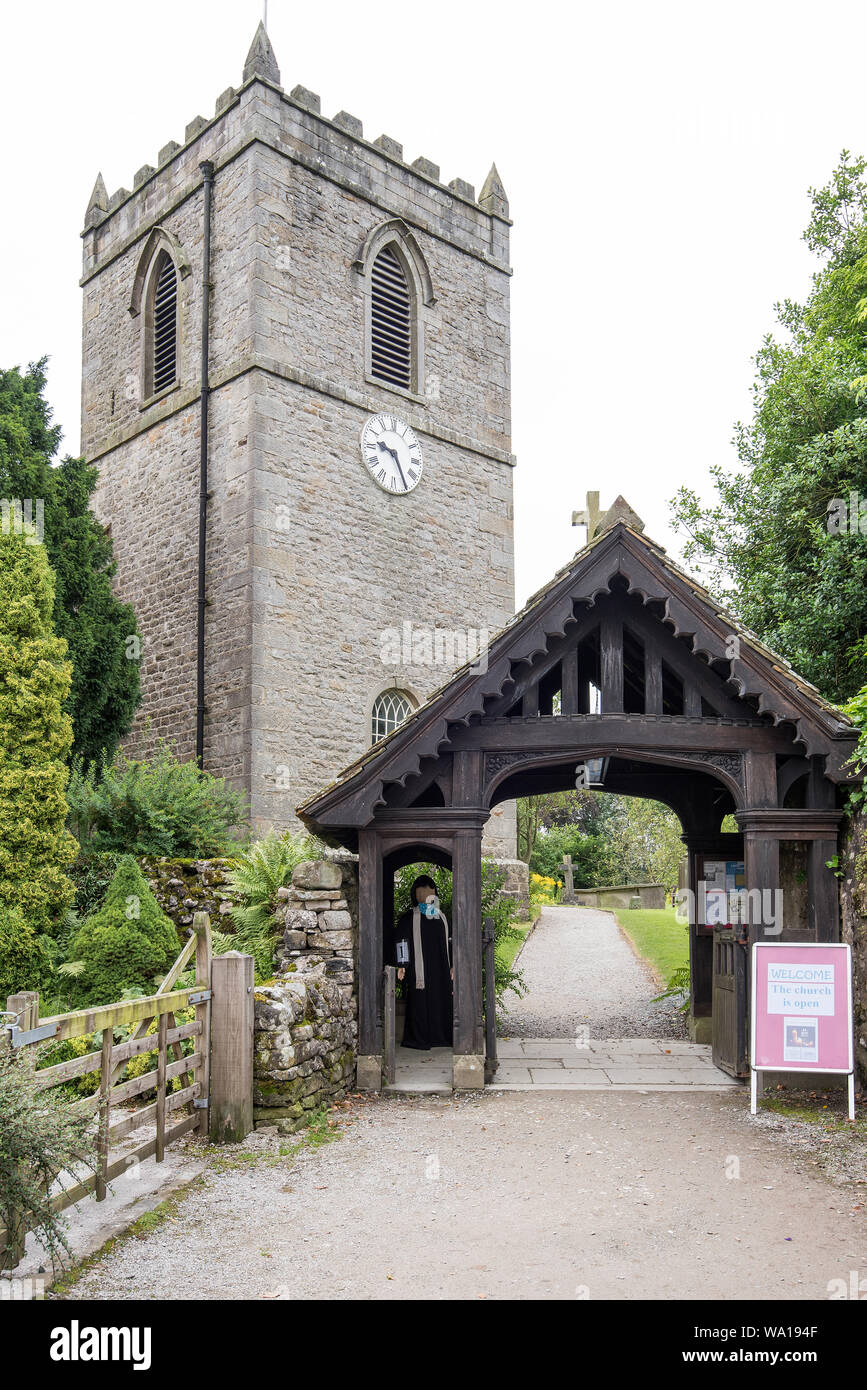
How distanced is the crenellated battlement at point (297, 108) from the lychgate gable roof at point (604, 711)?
13.3m

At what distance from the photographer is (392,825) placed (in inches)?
396

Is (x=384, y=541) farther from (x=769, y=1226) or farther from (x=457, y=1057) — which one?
(x=769, y=1226)

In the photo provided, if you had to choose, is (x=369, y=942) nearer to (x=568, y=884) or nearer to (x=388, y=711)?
(x=388, y=711)

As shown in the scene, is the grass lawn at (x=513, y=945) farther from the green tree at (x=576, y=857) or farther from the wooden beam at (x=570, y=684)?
the green tree at (x=576, y=857)

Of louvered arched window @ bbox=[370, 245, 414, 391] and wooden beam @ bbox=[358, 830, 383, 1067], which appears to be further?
louvered arched window @ bbox=[370, 245, 414, 391]

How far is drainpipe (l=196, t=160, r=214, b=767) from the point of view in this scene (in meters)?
18.2

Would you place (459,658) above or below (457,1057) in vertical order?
above

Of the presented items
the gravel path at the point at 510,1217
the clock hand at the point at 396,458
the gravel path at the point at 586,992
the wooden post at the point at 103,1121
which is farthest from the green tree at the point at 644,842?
the wooden post at the point at 103,1121

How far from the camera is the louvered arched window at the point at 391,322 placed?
2061 cm

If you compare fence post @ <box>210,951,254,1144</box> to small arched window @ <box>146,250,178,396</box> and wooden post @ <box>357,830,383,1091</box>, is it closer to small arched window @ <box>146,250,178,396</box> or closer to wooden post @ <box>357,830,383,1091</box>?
wooden post @ <box>357,830,383,1091</box>

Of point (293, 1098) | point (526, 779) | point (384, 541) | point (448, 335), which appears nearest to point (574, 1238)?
point (293, 1098)

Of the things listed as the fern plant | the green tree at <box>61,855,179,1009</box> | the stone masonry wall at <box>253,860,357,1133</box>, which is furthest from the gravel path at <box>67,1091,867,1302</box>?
the green tree at <box>61,855,179,1009</box>

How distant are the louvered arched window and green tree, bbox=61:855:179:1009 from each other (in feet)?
37.8
